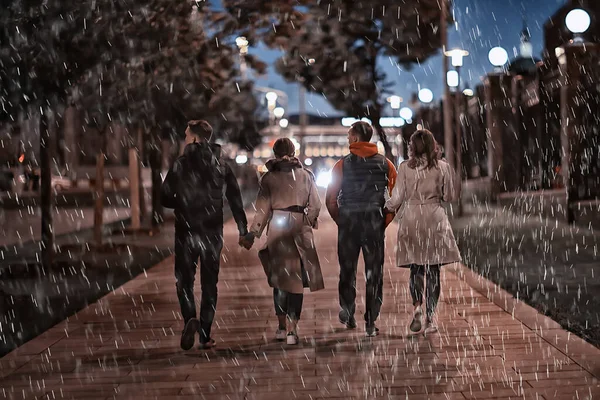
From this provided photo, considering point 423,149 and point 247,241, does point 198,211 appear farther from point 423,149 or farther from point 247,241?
point 423,149

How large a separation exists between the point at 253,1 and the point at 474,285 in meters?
4.56

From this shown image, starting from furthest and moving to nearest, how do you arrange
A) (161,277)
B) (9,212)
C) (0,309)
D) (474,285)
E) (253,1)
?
(9,212), (161,277), (253,1), (474,285), (0,309)

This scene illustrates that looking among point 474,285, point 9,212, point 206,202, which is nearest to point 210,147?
point 206,202

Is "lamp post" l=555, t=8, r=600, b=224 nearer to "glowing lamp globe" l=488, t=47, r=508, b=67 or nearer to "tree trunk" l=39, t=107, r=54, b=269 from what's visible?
"glowing lamp globe" l=488, t=47, r=508, b=67

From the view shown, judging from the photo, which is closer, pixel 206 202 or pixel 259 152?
pixel 206 202

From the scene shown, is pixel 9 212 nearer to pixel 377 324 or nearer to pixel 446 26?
pixel 446 26

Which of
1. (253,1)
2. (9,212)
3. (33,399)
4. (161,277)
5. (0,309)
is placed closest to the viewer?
(33,399)

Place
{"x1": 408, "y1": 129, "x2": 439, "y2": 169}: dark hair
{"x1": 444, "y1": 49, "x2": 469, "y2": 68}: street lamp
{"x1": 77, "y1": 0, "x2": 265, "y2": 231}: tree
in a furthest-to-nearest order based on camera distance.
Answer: {"x1": 444, "y1": 49, "x2": 469, "y2": 68}: street lamp, {"x1": 77, "y1": 0, "x2": 265, "y2": 231}: tree, {"x1": 408, "y1": 129, "x2": 439, "y2": 169}: dark hair

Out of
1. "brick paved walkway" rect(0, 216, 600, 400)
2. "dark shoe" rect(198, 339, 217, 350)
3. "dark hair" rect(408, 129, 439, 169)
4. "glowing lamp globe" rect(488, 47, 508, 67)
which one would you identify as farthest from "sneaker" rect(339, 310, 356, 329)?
"glowing lamp globe" rect(488, 47, 508, 67)

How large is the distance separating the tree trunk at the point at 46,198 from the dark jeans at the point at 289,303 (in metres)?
6.43

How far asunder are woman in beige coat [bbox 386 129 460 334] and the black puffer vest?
0.14 m

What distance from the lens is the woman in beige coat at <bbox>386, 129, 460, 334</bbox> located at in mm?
8078

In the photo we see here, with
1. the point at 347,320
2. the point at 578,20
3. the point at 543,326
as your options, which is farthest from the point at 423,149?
the point at 578,20

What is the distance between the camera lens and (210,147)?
751cm
